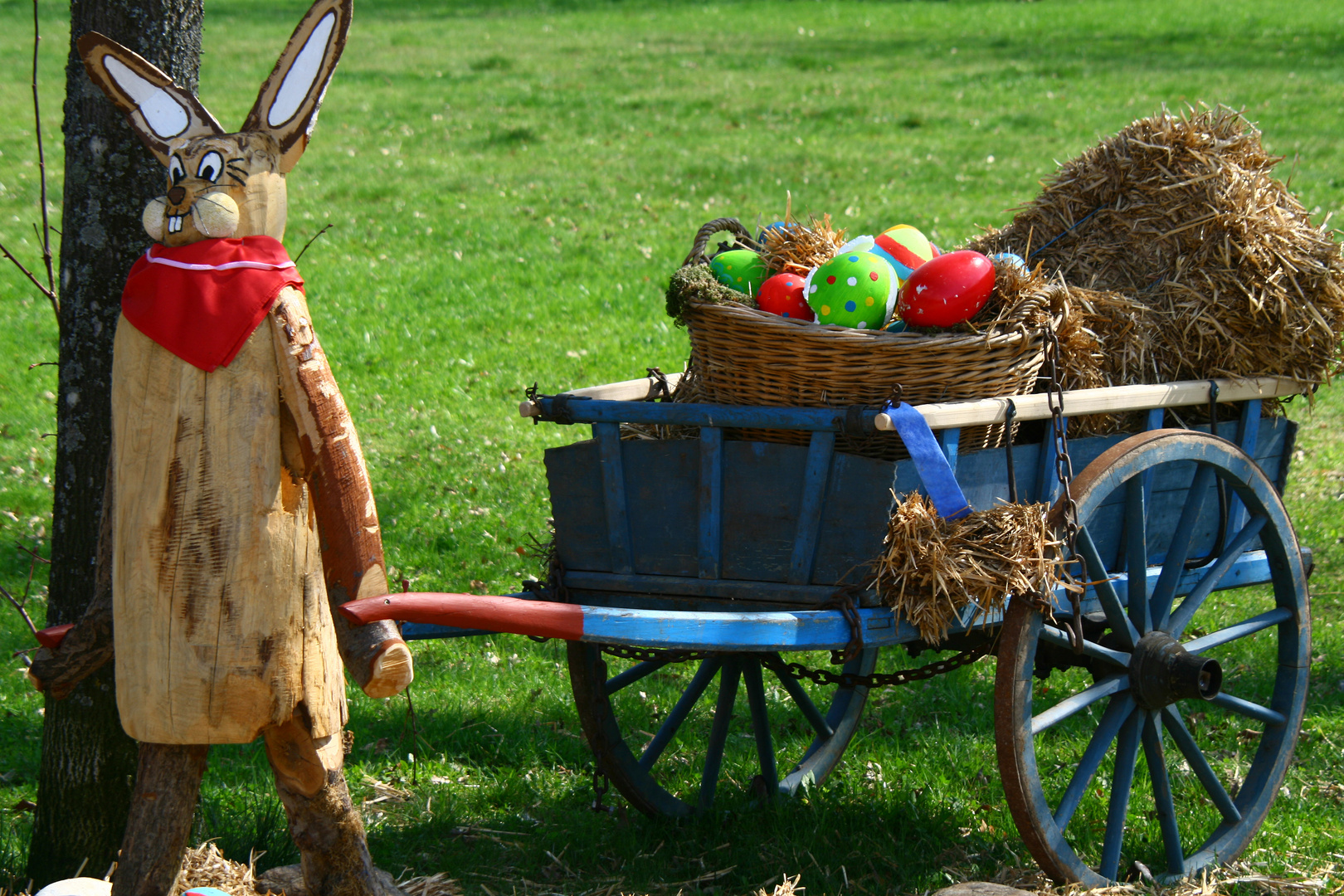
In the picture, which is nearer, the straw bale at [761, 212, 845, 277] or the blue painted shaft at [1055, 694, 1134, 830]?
the blue painted shaft at [1055, 694, 1134, 830]

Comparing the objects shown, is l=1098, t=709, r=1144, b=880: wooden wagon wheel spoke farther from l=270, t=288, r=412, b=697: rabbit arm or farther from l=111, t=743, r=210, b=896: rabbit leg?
l=111, t=743, r=210, b=896: rabbit leg

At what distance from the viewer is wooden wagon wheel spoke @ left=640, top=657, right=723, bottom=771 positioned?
13.1 feet

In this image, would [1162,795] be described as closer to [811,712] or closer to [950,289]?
[811,712]

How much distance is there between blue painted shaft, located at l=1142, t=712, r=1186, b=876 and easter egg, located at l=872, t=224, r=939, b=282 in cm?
147

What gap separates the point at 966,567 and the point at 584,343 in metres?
5.74

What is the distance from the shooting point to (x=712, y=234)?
3678mm

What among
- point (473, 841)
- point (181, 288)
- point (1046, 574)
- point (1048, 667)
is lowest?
point (473, 841)

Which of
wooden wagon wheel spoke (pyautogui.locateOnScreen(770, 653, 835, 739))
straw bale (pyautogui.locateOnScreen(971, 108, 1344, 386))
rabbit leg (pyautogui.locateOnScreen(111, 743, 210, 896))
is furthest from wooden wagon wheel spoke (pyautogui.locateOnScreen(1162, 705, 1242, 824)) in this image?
rabbit leg (pyautogui.locateOnScreen(111, 743, 210, 896))

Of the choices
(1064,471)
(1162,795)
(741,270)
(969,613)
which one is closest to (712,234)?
(741,270)

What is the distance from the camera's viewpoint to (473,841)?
3.92m

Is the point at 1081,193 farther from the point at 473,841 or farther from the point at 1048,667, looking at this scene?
the point at 473,841

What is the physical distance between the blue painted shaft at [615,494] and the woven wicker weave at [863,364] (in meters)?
0.35

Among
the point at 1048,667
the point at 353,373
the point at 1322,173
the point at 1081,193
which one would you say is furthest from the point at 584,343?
the point at 1322,173

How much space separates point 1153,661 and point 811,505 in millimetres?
1115
